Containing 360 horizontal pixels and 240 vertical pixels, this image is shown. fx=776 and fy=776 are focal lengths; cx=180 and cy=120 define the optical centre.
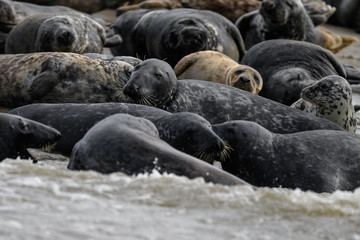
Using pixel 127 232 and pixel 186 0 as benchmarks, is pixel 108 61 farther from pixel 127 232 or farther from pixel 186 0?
pixel 186 0

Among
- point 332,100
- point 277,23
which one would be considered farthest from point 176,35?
point 332,100

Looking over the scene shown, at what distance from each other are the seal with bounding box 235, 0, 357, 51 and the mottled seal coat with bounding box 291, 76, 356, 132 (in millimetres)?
3820

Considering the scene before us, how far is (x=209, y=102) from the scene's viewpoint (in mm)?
6125

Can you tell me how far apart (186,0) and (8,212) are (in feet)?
30.6

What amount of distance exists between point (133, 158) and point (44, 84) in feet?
9.02

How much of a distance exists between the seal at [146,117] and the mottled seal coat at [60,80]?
2.68 ft

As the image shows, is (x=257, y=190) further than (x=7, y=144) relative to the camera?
No

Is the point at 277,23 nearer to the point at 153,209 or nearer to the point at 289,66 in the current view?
the point at 289,66

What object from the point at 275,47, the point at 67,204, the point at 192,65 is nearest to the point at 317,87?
the point at 192,65

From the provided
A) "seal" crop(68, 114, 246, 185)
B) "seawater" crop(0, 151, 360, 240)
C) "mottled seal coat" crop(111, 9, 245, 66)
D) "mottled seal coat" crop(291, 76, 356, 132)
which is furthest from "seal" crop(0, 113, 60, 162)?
"mottled seal coat" crop(111, 9, 245, 66)

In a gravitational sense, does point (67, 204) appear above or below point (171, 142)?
above

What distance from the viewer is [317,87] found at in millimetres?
6227

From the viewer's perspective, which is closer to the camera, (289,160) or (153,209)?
(153,209)

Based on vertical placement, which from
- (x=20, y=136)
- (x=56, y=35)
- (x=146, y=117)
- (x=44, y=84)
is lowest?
(x=56, y=35)
